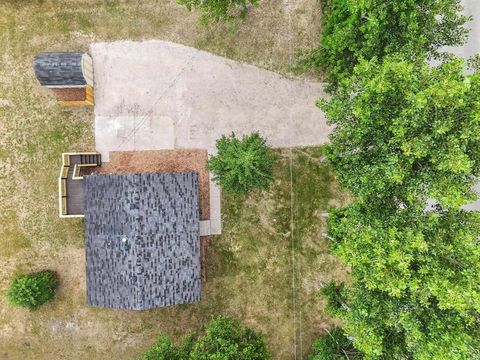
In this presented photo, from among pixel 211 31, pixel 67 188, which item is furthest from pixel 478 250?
pixel 67 188

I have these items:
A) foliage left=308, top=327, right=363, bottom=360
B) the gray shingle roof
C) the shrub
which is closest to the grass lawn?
the gray shingle roof

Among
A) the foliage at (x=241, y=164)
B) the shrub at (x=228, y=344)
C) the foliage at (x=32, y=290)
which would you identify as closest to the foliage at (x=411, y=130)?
the foliage at (x=241, y=164)

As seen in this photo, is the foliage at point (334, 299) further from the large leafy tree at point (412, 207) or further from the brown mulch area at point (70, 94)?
the brown mulch area at point (70, 94)

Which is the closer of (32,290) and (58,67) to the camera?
(58,67)

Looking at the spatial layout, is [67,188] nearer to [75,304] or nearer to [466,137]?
[75,304]

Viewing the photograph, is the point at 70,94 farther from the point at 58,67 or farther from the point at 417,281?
the point at 417,281

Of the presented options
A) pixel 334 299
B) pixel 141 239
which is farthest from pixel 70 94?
pixel 334 299
